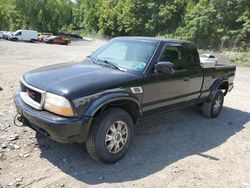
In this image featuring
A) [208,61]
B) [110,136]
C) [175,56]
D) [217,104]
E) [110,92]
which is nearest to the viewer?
[110,92]

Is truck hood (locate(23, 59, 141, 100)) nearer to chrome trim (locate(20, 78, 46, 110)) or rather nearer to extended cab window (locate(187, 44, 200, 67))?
chrome trim (locate(20, 78, 46, 110))

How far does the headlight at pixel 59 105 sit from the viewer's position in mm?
3500

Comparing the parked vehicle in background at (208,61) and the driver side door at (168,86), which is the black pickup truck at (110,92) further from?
the parked vehicle in background at (208,61)

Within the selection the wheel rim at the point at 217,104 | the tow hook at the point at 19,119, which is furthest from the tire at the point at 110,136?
the wheel rim at the point at 217,104

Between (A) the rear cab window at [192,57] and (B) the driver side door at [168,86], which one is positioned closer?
(B) the driver side door at [168,86]

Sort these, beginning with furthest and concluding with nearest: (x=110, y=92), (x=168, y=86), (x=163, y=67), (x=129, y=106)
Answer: (x=168, y=86) < (x=163, y=67) < (x=129, y=106) < (x=110, y=92)

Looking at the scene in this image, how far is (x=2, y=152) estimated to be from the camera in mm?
4148

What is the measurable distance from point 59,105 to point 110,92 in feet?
2.40

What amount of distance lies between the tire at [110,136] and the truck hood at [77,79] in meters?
0.41

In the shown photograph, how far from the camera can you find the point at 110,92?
386 centimetres

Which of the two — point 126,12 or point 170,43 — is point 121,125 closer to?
point 170,43

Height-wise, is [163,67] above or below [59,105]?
above

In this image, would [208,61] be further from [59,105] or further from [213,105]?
[59,105]

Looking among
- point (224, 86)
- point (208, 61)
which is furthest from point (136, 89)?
point (208, 61)
